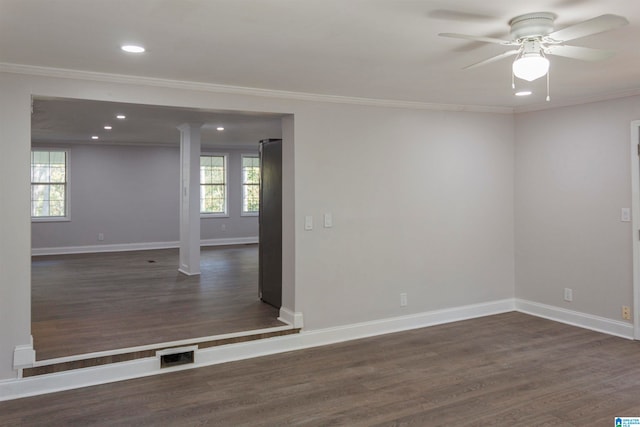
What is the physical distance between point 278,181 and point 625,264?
3617mm

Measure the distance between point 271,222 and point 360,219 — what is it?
3.86 ft

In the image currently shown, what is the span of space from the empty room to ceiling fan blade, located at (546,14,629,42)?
2 cm

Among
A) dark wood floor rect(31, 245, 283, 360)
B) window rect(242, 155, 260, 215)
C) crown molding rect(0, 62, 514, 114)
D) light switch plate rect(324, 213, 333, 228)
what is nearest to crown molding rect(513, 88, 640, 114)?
crown molding rect(0, 62, 514, 114)

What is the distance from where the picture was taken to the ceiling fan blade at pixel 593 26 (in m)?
2.19

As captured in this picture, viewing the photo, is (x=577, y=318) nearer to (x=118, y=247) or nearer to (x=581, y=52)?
(x=581, y=52)

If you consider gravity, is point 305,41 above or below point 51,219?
above

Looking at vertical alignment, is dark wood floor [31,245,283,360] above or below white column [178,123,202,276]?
below

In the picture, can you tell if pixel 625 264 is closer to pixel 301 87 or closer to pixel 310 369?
pixel 310 369

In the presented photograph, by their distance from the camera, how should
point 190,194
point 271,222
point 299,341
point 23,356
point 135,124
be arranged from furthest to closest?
point 190,194 → point 135,124 → point 271,222 → point 299,341 → point 23,356

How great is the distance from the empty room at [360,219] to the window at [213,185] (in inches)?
158

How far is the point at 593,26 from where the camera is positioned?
2307 millimetres

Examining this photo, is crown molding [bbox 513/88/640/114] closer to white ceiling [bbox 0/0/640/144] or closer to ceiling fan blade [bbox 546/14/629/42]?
white ceiling [bbox 0/0/640/144]

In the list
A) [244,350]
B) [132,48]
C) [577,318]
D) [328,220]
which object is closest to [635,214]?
[577,318]

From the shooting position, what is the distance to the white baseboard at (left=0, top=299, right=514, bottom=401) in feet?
11.8
